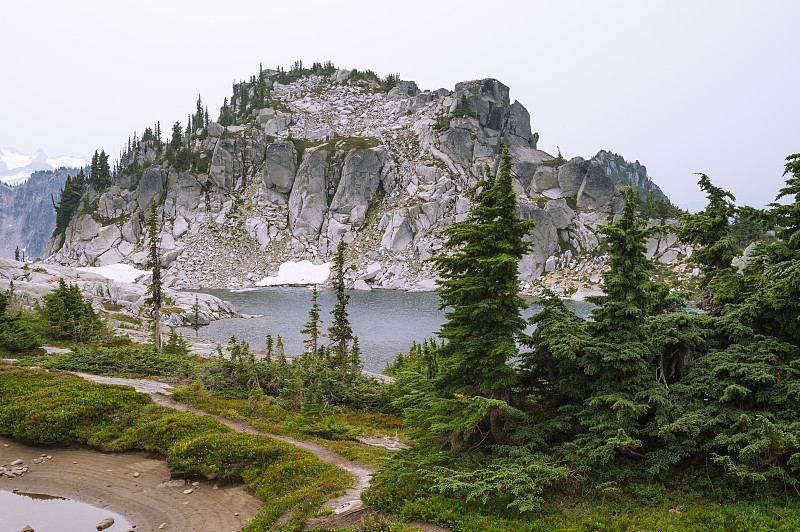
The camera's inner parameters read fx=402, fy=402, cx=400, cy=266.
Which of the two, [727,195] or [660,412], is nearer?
[660,412]

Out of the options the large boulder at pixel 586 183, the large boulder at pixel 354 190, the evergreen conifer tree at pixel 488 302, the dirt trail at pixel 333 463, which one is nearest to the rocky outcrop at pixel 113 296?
the dirt trail at pixel 333 463

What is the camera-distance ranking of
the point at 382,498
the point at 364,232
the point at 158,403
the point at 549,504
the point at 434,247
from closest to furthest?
the point at 549,504 → the point at 382,498 → the point at 158,403 → the point at 434,247 → the point at 364,232

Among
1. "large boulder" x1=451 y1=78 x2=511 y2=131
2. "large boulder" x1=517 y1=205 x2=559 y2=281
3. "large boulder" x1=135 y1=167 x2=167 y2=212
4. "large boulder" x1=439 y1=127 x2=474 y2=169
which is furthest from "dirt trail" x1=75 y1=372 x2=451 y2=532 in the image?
"large boulder" x1=451 y1=78 x2=511 y2=131

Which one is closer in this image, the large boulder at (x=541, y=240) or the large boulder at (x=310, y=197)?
the large boulder at (x=541, y=240)

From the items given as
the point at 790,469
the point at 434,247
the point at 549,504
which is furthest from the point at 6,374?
the point at 434,247

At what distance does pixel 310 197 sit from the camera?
143 metres

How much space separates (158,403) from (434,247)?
10748 cm

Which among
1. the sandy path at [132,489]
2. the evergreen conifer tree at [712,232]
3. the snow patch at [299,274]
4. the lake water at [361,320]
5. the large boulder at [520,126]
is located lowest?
the lake water at [361,320]

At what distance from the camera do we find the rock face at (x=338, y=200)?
12722 cm

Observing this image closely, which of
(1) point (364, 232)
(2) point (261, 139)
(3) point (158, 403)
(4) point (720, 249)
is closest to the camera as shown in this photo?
(4) point (720, 249)

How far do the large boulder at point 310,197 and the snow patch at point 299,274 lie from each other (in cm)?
1653

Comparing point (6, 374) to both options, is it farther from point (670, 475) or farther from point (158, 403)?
point (670, 475)

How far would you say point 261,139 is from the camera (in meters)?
156

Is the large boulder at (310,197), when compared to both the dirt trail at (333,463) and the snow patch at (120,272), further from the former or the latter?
the dirt trail at (333,463)
